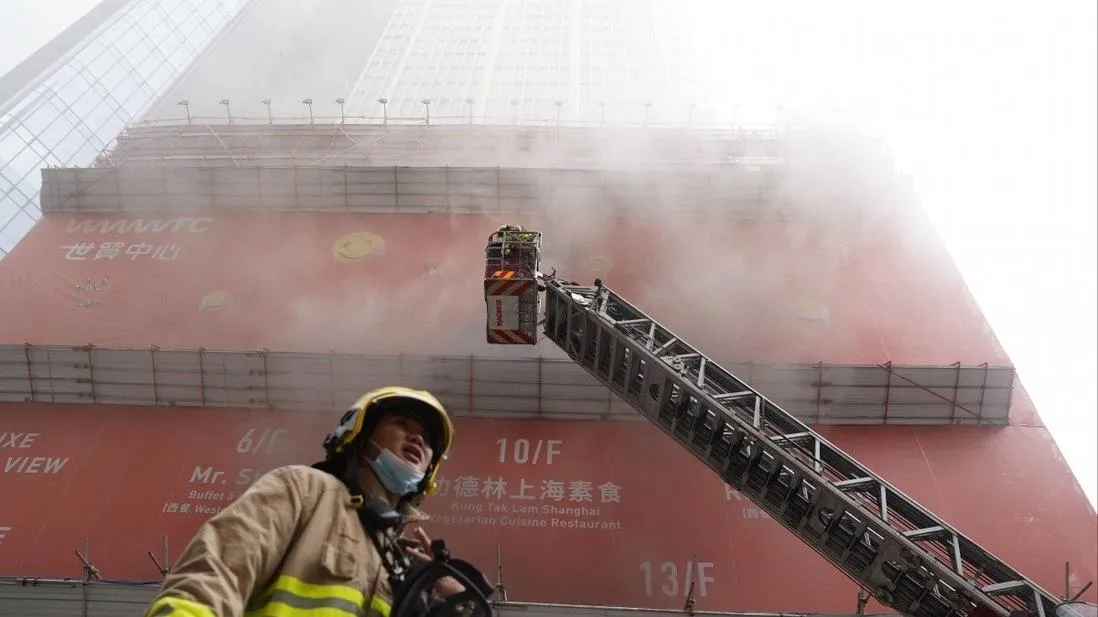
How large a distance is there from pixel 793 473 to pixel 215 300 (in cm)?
659

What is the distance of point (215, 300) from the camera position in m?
8.59

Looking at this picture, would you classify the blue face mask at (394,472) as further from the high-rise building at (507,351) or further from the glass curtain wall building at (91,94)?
the glass curtain wall building at (91,94)

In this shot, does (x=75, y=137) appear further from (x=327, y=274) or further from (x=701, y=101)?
(x=701, y=101)

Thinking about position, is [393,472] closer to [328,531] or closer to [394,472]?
[394,472]

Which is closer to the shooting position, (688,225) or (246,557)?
(246,557)

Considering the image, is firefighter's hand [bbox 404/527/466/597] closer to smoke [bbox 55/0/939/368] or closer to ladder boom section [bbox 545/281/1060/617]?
ladder boom section [bbox 545/281/1060/617]

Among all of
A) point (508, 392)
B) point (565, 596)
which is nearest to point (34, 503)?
point (508, 392)

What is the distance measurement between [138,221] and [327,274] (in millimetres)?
3042

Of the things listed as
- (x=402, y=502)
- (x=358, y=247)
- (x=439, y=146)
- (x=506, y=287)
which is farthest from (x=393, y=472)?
(x=439, y=146)

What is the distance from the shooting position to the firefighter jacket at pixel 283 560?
140 centimetres

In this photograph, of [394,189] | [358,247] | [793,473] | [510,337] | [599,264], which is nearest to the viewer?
[793,473]

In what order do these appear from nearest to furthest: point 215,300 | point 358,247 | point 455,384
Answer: point 455,384, point 215,300, point 358,247

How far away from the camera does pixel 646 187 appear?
32.8 feet

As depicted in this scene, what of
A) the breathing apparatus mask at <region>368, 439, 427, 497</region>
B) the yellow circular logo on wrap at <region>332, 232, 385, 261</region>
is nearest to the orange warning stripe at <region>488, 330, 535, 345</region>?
the yellow circular logo on wrap at <region>332, 232, 385, 261</region>
